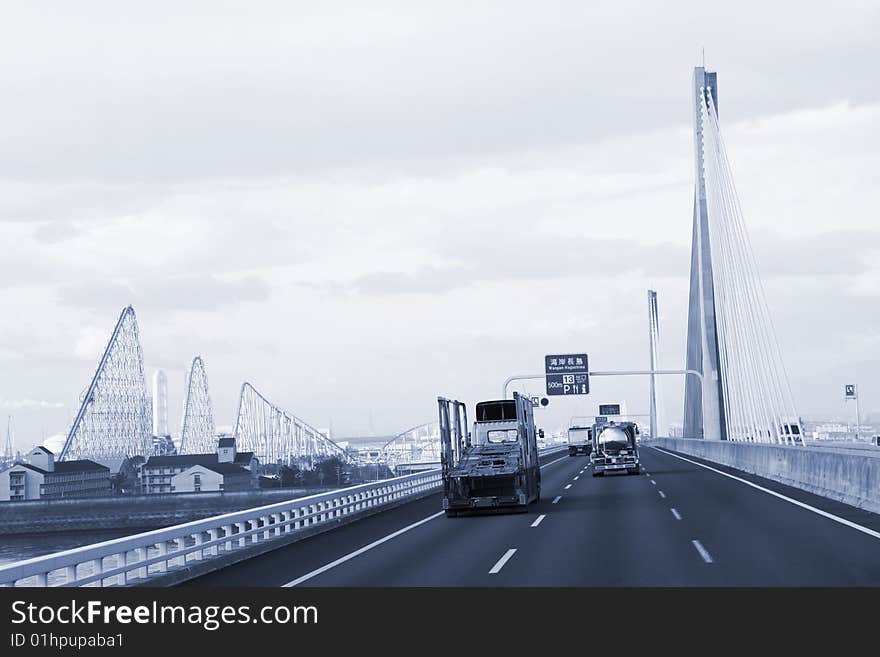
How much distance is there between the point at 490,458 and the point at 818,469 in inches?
343

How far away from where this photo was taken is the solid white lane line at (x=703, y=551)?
1502 cm

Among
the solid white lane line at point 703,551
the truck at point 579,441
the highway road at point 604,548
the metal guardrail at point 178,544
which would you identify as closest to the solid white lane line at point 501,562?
the highway road at point 604,548

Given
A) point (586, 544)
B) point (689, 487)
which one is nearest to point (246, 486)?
point (689, 487)

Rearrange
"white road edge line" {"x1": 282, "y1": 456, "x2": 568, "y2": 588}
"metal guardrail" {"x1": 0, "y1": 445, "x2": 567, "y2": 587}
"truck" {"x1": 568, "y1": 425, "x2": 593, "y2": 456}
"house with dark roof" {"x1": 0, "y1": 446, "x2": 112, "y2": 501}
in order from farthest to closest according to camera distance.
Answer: "truck" {"x1": 568, "y1": 425, "x2": 593, "y2": 456} < "house with dark roof" {"x1": 0, "y1": 446, "x2": 112, "y2": 501} < "white road edge line" {"x1": 282, "y1": 456, "x2": 568, "y2": 588} < "metal guardrail" {"x1": 0, "y1": 445, "x2": 567, "y2": 587}

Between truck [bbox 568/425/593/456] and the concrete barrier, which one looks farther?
truck [bbox 568/425/593/456]

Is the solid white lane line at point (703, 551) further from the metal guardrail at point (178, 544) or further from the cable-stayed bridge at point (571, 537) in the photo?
the metal guardrail at point (178, 544)

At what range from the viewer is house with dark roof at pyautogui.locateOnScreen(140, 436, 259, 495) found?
101 meters

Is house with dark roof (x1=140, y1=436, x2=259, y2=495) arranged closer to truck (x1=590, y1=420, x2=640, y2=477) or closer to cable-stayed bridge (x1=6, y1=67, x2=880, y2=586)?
truck (x1=590, y1=420, x2=640, y2=477)

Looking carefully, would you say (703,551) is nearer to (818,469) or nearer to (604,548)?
(604,548)

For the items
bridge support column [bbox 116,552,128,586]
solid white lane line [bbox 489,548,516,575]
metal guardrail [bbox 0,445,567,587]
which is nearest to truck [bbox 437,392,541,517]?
metal guardrail [bbox 0,445,567,587]

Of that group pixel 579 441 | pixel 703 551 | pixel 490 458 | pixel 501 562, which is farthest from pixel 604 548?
pixel 579 441

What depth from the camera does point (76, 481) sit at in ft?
306

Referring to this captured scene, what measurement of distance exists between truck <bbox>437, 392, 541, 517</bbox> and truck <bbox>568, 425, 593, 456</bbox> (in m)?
66.6
